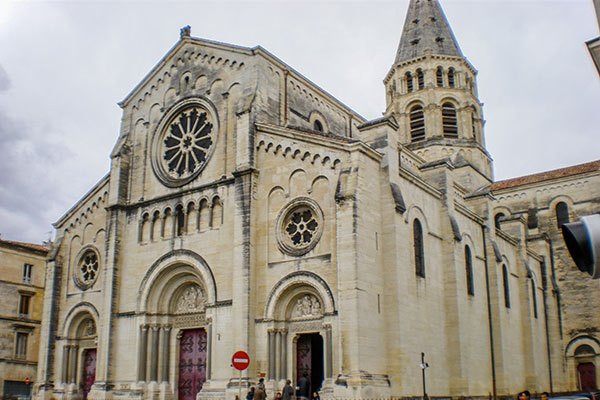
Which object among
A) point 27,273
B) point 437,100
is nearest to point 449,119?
point 437,100

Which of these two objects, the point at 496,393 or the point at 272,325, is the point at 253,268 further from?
the point at 496,393

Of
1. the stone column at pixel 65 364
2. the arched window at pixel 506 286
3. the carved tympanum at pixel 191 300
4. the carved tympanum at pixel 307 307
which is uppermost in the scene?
the arched window at pixel 506 286

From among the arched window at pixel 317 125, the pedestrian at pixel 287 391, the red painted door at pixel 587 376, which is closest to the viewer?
the pedestrian at pixel 287 391

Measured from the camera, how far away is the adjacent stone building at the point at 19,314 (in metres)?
36.2

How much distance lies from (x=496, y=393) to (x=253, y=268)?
14369 millimetres

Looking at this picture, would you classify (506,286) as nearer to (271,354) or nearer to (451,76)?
(271,354)

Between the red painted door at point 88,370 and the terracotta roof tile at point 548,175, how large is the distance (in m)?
31.8

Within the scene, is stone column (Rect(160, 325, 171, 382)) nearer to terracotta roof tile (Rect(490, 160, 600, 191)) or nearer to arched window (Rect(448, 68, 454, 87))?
terracotta roof tile (Rect(490, 160, 600, 191))

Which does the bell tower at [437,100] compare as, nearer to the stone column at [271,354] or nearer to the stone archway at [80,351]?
the stone column at [271,354]

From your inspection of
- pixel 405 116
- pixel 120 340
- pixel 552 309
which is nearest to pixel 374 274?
pixel 120 340

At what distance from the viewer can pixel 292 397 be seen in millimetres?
22109

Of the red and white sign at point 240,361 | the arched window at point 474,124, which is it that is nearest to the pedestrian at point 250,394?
the red and white sign at point 240,361

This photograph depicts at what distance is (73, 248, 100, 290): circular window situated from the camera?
31.9m

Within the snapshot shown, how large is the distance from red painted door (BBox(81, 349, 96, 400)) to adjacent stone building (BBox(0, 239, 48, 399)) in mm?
6597
